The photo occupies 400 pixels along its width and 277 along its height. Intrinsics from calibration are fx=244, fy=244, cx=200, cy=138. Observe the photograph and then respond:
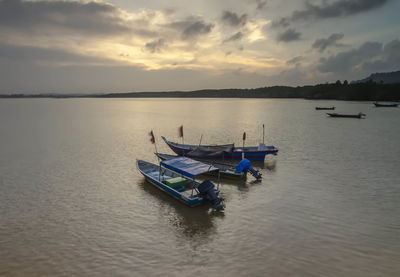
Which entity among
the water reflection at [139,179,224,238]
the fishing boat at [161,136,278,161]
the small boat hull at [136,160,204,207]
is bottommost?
the water reflection at [139,179,224,238]

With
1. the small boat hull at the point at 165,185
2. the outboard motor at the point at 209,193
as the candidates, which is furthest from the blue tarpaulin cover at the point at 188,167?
the small boat hull at the point at 165,185

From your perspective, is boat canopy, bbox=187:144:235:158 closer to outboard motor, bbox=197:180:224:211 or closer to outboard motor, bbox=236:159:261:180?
outboard motor, bbox=236:159:261:180

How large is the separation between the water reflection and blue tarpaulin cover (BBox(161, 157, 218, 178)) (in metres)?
1.92

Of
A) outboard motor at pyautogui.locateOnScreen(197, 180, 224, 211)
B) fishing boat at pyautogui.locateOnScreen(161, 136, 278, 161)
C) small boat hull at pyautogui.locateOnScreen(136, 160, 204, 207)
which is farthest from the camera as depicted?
fishing boat at pyautogui.locateOnScreen(161, 136, 278, 161)

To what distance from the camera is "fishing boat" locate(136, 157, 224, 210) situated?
14109 mm

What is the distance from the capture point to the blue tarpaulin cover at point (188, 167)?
1467cm

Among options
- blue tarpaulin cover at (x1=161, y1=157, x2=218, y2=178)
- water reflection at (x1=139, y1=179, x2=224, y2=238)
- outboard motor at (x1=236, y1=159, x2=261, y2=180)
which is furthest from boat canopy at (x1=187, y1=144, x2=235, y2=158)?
water reflection at (x1=139, y1=179, x2=224, y2=238)

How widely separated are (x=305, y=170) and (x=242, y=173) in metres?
6.47

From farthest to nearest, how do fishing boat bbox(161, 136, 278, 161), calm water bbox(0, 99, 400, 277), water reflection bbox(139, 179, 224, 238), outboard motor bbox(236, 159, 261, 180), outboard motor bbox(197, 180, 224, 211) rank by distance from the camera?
fishing boat bbox(161, 136, 278, 161)
outboard motor bbox(236, 159, 261, 180)
outboard motor bbox(197, 180, 224, 211)
water reflection bbox(139, 179, 224, 238)
calm water bbox(0, 99, 400, 277)

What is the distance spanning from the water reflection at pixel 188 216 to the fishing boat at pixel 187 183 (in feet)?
1.10

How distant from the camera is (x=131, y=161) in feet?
81.3

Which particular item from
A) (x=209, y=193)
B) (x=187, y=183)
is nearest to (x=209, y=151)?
(x=187, y=183)

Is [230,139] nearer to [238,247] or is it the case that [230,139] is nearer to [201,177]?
[201,177]

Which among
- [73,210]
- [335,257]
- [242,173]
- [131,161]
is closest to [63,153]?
[131,161]
